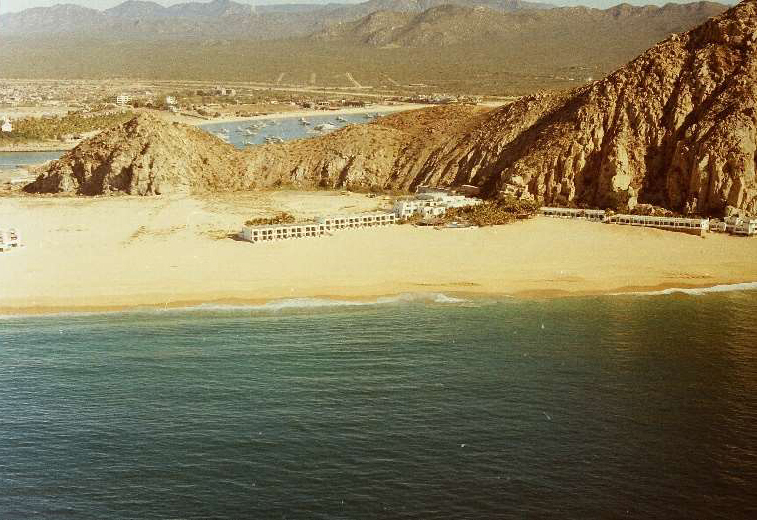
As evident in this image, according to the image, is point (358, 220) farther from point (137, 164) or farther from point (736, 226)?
point (736, 226)

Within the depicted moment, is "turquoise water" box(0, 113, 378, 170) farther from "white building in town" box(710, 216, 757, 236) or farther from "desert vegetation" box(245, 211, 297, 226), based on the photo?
"white building in town" box(710, 216, 757, 236)

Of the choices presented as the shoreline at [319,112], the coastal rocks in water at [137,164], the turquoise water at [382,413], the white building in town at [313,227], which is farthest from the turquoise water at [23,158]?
the turquoise water at [382,413]

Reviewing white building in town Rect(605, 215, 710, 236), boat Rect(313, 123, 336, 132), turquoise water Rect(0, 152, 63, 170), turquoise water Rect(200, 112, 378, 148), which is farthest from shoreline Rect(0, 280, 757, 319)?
boat Rect(313, 123, 336, 132)

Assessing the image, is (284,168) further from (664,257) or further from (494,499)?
(494,499)

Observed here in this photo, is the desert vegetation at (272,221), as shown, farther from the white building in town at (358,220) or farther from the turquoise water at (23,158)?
the turquoise water at (23,158)

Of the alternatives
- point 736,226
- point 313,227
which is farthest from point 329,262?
point 736,226
